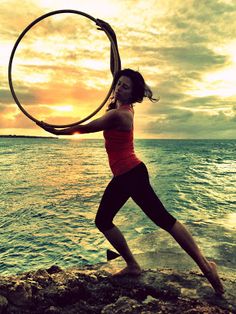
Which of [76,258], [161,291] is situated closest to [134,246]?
[76,258]

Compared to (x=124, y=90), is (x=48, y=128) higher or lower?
lower

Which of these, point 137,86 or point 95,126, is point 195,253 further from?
point 137,86

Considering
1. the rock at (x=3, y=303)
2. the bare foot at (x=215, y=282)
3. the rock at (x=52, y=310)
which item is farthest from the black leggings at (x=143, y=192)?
the rock at (x=3, y=303)

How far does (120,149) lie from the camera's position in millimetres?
3424

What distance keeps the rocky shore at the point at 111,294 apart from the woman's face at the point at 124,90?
1978 millimetres

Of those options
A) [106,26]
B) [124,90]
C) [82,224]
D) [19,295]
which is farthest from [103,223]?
[82,224]

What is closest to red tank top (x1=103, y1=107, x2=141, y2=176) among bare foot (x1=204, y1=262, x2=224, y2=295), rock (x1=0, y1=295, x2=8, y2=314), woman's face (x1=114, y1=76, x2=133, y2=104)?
woman's face (x1=114, y1=76, x2=133, y2=104)

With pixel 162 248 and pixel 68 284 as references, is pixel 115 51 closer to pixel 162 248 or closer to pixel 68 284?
pixel 68 284

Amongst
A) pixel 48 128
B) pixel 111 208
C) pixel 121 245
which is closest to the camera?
pixel 48 128

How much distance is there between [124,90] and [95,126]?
0.57m

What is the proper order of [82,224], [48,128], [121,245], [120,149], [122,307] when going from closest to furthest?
[122,307]
[48,128]
[120,149]
[121,245]
[82,224]

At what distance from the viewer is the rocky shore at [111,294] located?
318cm

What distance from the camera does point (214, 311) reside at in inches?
120

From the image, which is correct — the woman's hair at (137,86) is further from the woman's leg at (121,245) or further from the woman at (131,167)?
the woman's leg at (121,245)
